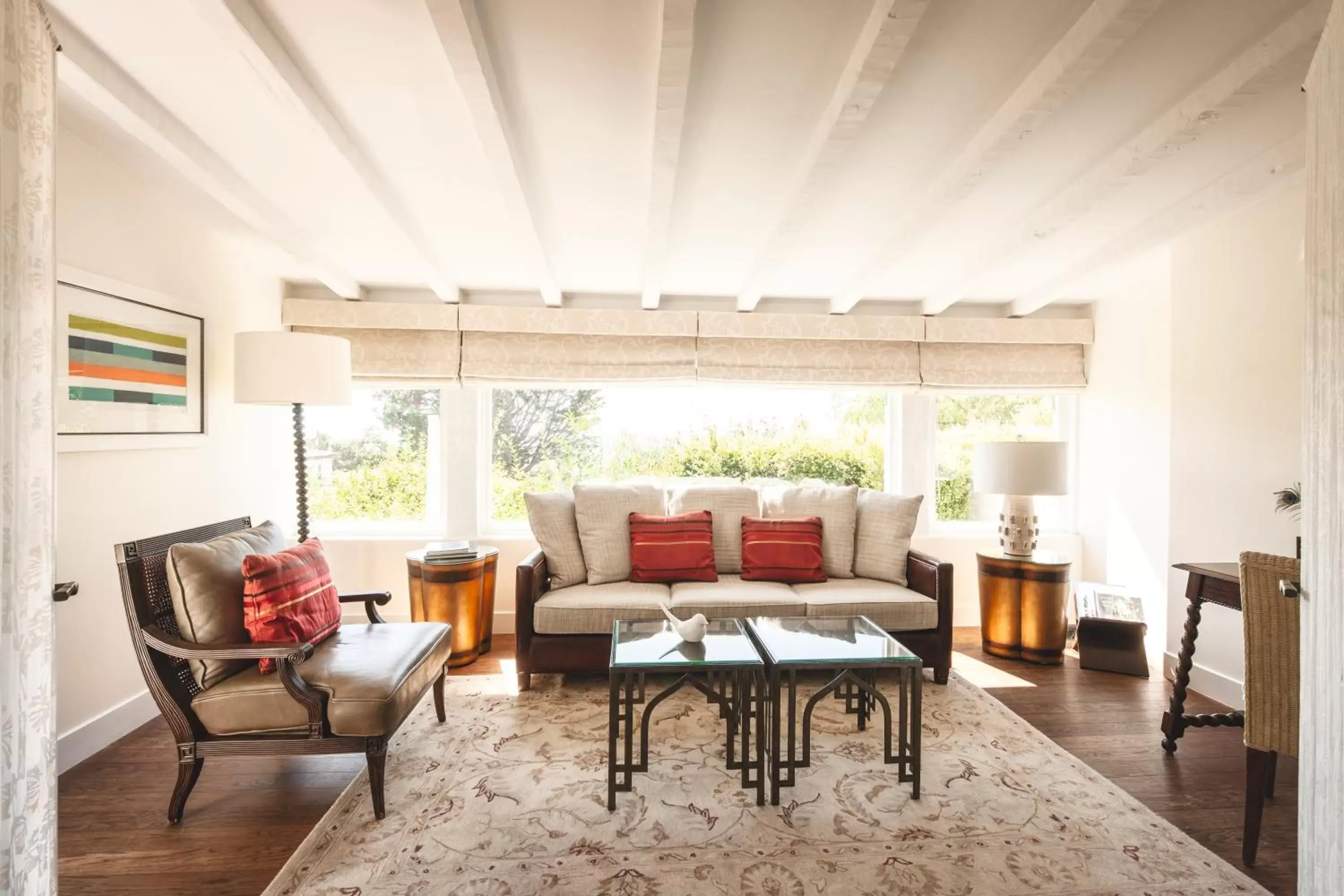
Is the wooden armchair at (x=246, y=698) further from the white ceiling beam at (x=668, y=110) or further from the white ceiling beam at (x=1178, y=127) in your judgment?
the white ceiling beam at (x=1178, y=127)

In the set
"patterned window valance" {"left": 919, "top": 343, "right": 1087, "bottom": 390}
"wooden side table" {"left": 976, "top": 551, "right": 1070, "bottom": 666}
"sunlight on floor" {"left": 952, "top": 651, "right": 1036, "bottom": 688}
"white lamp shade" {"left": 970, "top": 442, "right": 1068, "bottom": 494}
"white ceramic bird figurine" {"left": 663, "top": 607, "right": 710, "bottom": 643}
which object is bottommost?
"sunlight on floor" {"left": 952, "top": 651, "right": 1036, "bottom": 688}

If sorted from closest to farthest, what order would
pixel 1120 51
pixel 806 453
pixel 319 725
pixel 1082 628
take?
pixel 1120 51 < pixel 319 725 < pixel 1082 628 < pixel 806 453

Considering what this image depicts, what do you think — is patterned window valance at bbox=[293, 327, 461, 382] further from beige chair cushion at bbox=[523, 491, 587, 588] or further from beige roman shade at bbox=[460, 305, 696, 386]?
beige chair cushion at bbox=[523, 491, 587, 588]

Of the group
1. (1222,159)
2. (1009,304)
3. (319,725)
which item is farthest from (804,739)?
(1009,304)

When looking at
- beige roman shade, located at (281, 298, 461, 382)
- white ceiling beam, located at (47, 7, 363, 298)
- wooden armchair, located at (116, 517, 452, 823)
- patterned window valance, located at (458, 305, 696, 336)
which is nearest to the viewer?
white ceiling beam, located at (47, 7, 363, 298)

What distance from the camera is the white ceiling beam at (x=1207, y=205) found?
2.37 m

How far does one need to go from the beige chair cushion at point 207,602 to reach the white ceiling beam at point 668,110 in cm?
208

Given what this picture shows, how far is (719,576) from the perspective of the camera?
3770 millimetres

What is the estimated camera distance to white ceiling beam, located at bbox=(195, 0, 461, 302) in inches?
62.7

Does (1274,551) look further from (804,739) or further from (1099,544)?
(804,739)

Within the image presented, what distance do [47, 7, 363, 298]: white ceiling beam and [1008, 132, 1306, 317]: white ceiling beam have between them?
3679mm

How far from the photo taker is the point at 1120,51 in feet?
5.95

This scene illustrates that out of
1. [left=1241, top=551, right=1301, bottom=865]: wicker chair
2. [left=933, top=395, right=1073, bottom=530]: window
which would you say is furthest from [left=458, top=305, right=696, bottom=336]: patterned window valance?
[left=1241, top=551, right=1301, bottom=865]: wicker chair

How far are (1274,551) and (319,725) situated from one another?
3983 mm
